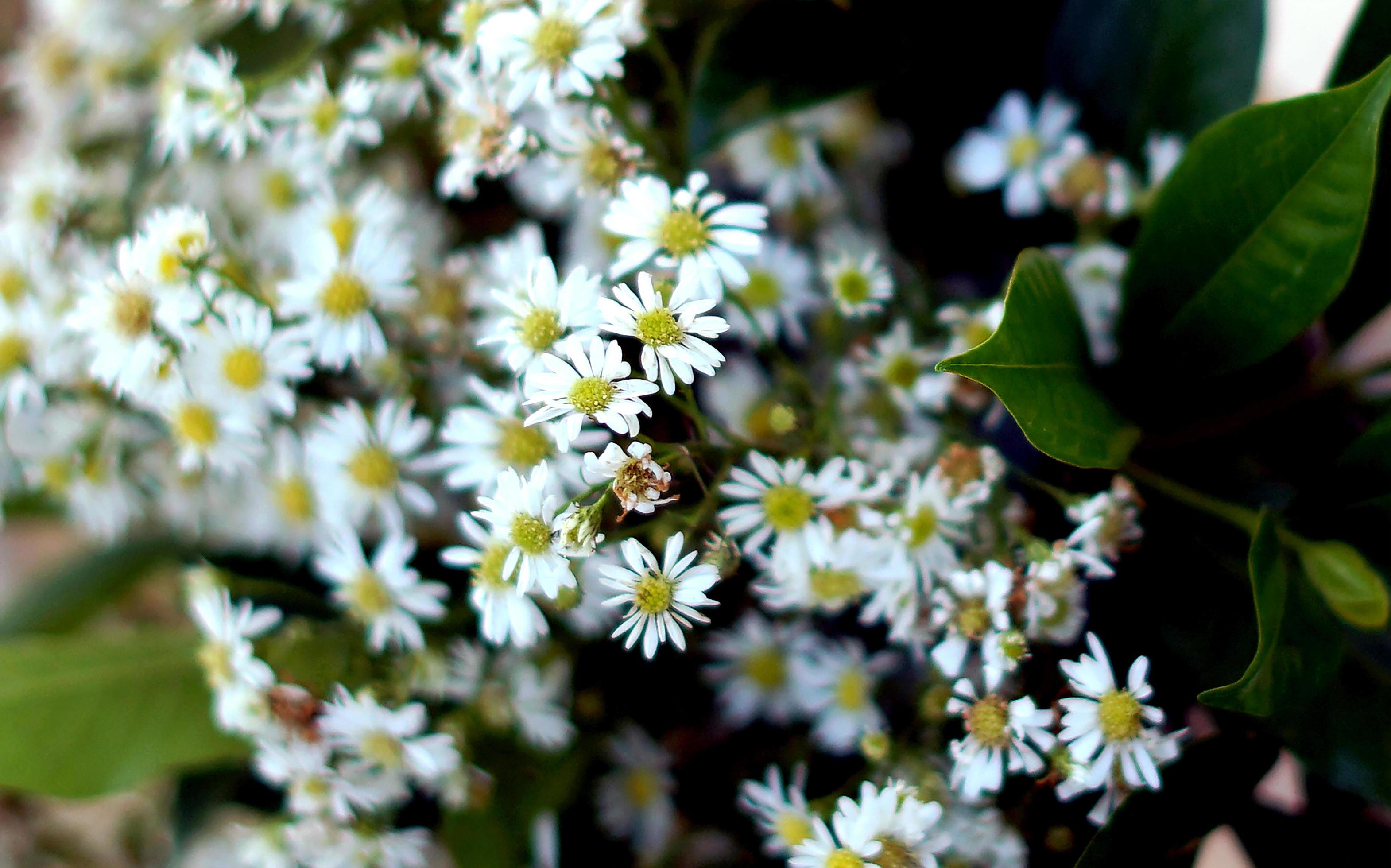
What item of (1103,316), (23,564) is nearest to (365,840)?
(1103,316)

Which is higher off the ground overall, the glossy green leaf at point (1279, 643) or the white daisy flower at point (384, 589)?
the glossy green leaf at point (1279, 643)

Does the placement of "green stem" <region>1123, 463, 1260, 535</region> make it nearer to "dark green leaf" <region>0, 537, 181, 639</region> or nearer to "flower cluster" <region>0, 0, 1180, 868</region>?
"flower cluster" <region>0, 0, 1180, 868</region>

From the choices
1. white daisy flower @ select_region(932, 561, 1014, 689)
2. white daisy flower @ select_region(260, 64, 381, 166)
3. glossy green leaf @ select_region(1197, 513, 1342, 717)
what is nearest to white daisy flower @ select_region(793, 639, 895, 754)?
white daisy flower @ select_region(932, 561, 1014, 689)

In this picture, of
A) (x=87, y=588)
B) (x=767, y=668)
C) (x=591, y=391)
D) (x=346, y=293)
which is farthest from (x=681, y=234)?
(x=87, y=588)

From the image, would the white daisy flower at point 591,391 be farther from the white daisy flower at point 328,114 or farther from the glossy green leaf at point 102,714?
the glossy green leaf at point 102,714

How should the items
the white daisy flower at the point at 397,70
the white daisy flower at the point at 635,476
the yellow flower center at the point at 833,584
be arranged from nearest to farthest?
1. the white daisy flower at the point at 635,476
2. the yellow flower center at the point at 833,584
3. the white daisy flower at the point at 397,70

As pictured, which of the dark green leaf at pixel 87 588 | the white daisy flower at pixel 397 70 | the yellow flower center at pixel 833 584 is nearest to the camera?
the yellow flower center at pixel 833 584

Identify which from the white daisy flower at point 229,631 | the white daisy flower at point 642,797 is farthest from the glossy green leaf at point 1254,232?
the white daisy flower at point 229,631
